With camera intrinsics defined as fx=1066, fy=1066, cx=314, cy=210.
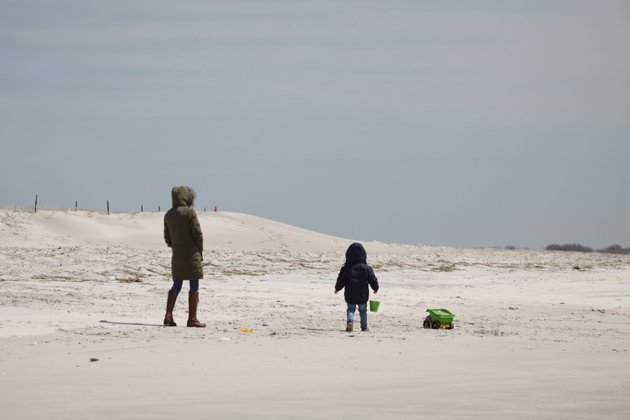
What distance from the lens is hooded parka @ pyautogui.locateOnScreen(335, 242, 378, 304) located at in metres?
14.3

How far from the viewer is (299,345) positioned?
11906 mm

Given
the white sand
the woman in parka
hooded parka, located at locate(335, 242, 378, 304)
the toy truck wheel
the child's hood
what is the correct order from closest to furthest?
the white sand
the woman in parka
hooded parka, located at locate(335, 242, 378, 304)
the toy truck wheel
the child's hood

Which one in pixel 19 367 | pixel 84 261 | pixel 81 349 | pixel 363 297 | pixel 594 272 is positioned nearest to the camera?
pixel 19 367

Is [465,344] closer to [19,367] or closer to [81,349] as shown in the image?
[81,349]

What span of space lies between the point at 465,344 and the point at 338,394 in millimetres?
4407

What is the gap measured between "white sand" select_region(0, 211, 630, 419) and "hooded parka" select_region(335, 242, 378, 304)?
0.53 meters

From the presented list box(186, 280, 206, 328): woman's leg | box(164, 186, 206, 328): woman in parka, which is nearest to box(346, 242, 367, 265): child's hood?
box(164, 186, 206, 328): woman in parka

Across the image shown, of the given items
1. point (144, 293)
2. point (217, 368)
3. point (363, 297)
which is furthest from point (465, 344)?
point (144, 293)

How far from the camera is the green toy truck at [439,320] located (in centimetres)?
1436

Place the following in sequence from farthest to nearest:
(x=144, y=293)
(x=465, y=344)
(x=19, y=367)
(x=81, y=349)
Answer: (x=144, y=293)
(x=465, y=344)
(x=81, y=349)
(x=19, y=367)

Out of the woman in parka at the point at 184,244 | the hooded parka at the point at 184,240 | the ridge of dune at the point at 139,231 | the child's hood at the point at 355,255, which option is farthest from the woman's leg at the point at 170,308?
the ridge of dune at the point at 139,231

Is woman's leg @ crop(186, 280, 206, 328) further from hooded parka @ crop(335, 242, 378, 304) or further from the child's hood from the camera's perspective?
the child's hood

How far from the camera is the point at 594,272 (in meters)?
27.8

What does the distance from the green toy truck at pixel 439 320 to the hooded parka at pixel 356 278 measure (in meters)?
0.82
